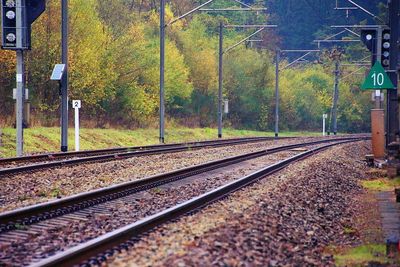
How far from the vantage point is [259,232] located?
35.2 feet

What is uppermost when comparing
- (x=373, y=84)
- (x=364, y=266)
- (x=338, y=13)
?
(x=338, y=13)

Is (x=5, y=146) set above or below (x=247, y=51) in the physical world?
below

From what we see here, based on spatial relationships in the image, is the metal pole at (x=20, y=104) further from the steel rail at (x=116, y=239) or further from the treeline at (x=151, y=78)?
the treeline at (x=151, y=78)

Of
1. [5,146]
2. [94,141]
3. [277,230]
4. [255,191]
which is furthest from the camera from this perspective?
[94,141]

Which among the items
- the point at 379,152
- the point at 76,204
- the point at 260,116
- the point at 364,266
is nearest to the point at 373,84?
the point at 379,152

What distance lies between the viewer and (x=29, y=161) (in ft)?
74.9

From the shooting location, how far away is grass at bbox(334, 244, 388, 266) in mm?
9812

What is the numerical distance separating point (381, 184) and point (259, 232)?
35.1 ft

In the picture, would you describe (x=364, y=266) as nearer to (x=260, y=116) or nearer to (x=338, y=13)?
(x=260, y=116)

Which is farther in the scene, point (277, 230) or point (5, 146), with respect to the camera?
point (5, 146)

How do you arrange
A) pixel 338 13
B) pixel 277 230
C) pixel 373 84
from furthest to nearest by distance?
1. pixel 338 13
2. pixel 373 84
3. pixel 277 230

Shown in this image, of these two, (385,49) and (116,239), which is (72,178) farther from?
(385,49)

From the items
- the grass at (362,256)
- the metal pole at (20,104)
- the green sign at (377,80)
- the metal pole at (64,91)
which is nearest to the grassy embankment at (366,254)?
the grass at (362,256)

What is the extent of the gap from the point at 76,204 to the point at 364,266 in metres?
5.48
